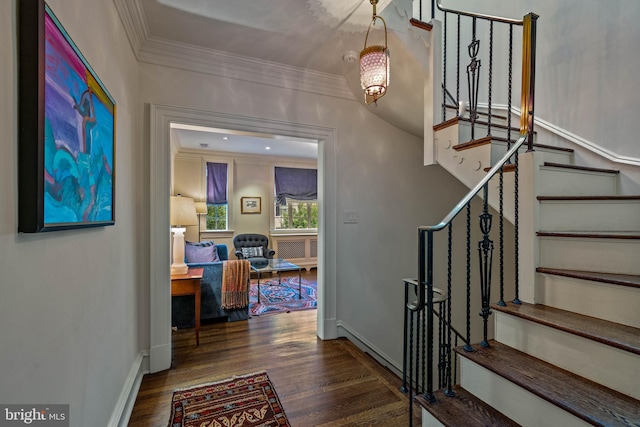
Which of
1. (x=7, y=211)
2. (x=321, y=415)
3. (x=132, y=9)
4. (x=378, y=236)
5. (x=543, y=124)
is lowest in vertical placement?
(x=321, y=415)

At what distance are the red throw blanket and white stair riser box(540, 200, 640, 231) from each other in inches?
121

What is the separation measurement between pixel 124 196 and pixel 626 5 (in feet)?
11.6

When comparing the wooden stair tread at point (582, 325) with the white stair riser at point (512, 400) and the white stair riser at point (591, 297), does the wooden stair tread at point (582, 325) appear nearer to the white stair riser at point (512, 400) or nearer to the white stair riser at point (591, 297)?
the white stair riser at point (591, 297)

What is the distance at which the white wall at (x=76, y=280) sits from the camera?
735 mm

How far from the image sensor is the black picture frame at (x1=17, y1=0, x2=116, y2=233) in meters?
0.78

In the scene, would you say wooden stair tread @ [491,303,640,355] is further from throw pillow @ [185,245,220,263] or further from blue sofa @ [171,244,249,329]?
throw pillow @ [185,245,220,263]

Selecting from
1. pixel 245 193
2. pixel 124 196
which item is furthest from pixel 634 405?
pixel 245 193

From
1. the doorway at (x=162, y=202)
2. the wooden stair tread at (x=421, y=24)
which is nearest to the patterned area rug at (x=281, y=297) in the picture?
the doorway at (x=162, y=202)

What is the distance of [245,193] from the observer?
261 inches

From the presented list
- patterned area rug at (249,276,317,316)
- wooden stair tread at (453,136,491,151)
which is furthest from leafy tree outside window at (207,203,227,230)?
wooden stair tread at (453,136,491,151)

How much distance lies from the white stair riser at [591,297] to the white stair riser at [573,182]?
50 centimetres

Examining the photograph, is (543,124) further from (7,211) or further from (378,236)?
(7,211)

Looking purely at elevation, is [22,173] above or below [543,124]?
below

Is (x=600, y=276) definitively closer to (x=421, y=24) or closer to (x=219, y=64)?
(x=421, y=24)
